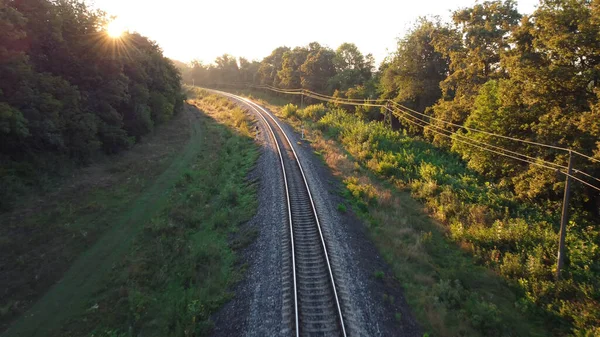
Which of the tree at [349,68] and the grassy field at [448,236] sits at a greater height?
the tree at [349,68]

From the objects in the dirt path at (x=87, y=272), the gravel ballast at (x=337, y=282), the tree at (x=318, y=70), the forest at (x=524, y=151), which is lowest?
the dirt path at (x=87, y=272)

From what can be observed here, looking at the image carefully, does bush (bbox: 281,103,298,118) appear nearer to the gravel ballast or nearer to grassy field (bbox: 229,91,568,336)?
grassy field (bbox: 229,91,568,336)

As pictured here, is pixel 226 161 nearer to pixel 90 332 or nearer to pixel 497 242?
pixel 90 332

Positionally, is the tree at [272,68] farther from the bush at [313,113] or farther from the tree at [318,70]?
the bush at [313,113]

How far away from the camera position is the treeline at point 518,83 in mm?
17062

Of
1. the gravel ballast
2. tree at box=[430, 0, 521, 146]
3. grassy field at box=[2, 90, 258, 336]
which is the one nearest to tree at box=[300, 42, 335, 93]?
tree at box=[430, 0, 521, 146]

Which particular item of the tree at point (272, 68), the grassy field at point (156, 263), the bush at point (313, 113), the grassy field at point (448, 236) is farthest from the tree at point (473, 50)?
the tree at point (272, 68)

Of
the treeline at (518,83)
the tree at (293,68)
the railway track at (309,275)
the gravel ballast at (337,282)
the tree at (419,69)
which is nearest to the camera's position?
the railway track at (309,275)

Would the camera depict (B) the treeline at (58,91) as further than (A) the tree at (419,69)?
No

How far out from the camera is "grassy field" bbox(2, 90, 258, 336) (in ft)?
35.0

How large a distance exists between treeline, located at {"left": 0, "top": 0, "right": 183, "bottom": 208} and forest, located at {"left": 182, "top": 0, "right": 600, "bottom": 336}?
21.8 metres

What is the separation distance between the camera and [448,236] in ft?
55.0

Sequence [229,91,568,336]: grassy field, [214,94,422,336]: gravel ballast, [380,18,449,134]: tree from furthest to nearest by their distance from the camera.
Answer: [380,18,449,134]: tree
[229,91,568,336]: grassy field
[214,94,422,336]: gravel ballast

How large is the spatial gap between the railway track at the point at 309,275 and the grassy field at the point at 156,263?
2.37 metres
